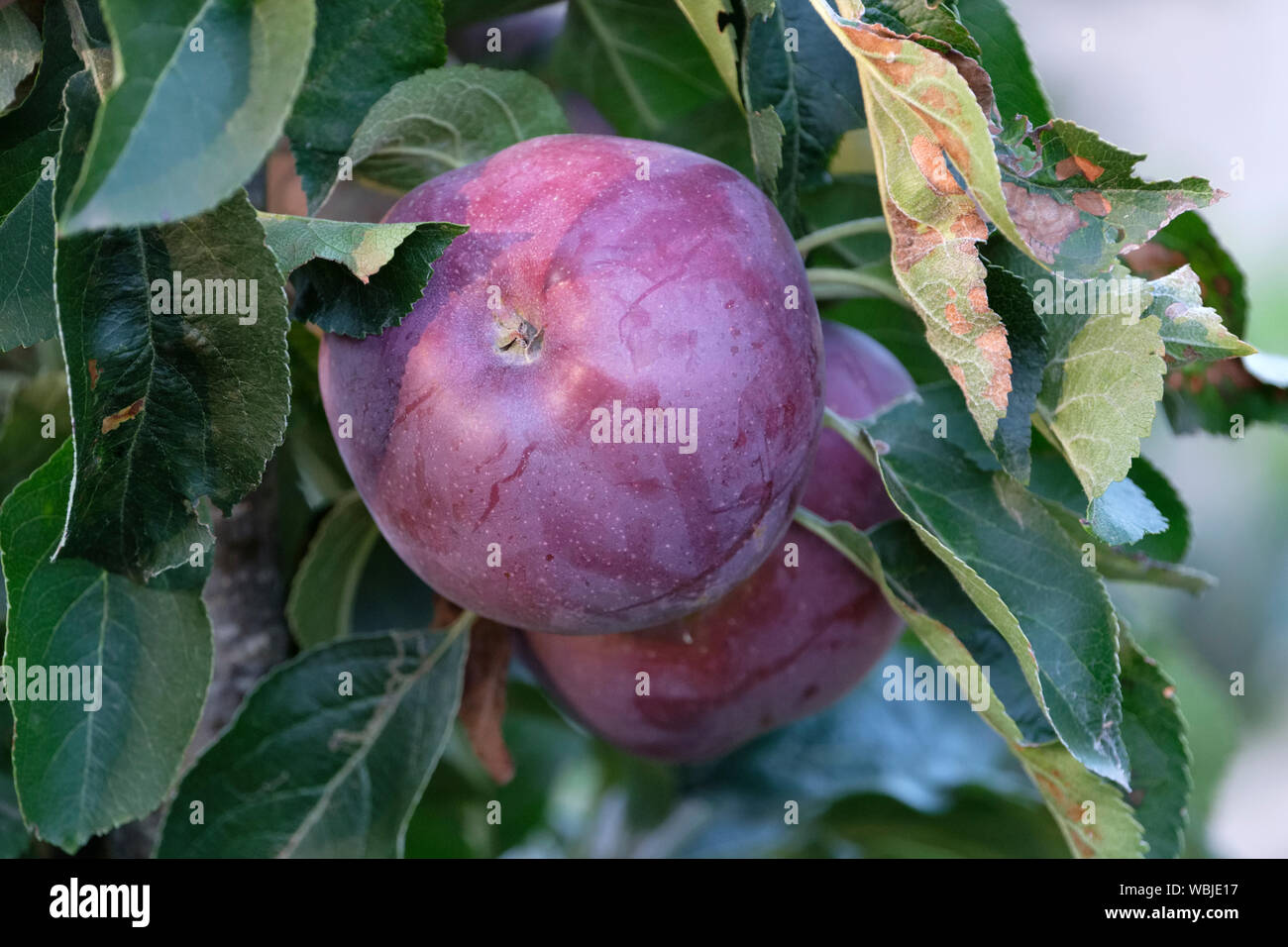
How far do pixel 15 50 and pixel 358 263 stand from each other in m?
0.19

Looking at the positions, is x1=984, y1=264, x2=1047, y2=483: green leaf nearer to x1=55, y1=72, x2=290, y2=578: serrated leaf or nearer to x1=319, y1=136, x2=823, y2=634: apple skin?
x1=319, y1=136, x2=823, y2=634: apple skin

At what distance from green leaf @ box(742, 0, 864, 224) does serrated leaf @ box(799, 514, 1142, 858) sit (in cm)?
19

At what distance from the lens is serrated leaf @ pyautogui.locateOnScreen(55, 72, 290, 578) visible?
44 cm

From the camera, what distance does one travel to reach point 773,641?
67cm

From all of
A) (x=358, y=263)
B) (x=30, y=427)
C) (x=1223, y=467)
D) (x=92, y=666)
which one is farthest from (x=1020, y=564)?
(x=1223, y=467)

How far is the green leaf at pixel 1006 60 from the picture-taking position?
0.55 m

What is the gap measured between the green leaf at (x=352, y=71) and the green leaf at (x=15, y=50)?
4.4 inches

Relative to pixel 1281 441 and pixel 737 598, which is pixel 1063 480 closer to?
pixel 737 598

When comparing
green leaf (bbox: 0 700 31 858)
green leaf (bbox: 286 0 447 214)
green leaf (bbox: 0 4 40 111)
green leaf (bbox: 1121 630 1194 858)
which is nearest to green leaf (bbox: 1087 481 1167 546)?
green leaf (bbox: 1121 630 1194 858)

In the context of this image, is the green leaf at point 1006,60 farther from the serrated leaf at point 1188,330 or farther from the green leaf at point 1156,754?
the green leaf at point 1156,754

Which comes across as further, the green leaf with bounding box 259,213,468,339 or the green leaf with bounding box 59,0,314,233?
the green leaf with bounding box 259,213,468,339

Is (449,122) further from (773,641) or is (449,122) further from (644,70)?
(773,641)

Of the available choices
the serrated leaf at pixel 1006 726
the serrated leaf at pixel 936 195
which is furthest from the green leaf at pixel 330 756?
the serrated leaf at pixel 936 195
